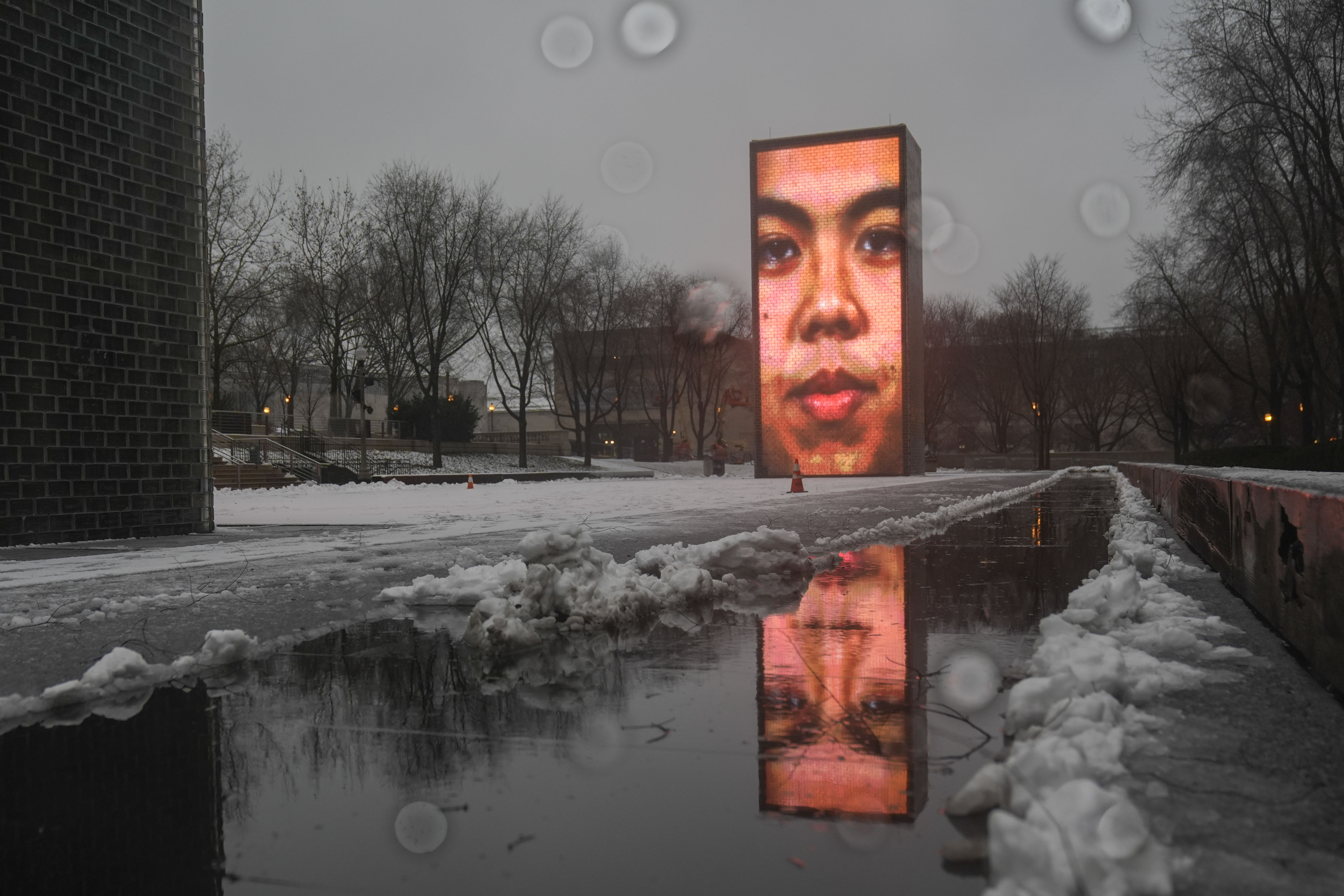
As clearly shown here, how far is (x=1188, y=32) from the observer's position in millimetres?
22938

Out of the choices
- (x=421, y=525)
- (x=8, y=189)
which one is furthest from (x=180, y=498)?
(x=8, y=189)

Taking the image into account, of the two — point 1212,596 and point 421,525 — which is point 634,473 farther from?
point 1212,596

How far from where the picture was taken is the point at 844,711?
A: 330 cm

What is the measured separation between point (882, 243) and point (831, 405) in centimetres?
665

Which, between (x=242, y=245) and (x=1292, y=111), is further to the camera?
(x=242, y=245)

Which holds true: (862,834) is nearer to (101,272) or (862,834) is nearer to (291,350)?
(101,272)

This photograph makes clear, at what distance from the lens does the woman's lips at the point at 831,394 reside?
4012 centimetres

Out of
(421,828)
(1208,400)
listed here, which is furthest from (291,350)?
(421,828)

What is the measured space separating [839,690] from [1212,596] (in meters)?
3.22

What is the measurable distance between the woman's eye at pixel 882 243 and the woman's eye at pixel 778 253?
256cm

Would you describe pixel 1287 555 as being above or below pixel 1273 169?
below

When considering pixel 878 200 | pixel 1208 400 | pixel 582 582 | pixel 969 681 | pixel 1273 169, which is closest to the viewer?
pixel 969 681

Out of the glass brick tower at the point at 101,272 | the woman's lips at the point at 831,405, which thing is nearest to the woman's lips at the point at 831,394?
the woman's lips at the point at 831,405

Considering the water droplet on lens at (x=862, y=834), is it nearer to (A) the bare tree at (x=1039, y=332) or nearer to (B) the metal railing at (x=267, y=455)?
(B) the metal railing at (x=267, y=455)
